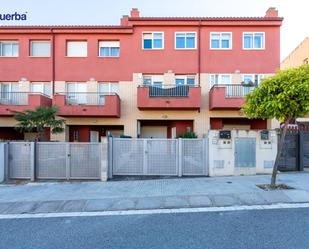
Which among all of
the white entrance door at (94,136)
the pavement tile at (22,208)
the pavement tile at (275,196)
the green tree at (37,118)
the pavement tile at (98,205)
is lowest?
the pavement tile at (22,208)

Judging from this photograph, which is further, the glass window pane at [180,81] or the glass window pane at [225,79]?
the glass window pane at [180,81]

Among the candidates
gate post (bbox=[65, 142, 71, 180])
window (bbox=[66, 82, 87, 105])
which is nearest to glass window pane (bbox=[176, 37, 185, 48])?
window (bbox=[66, 82, 87, 105])

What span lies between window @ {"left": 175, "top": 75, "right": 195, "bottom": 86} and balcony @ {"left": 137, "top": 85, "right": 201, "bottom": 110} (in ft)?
4.42

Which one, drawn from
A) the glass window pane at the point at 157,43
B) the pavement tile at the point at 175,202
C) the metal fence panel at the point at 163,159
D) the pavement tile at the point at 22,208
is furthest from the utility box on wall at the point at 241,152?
the glass window pane at the point at 157,43

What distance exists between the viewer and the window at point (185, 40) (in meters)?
15.5

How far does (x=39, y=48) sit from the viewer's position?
15945 mm

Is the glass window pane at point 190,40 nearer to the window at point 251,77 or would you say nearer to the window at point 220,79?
the window at point 220,79

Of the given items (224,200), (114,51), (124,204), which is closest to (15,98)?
(114,51)

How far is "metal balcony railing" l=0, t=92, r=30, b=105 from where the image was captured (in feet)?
48.8

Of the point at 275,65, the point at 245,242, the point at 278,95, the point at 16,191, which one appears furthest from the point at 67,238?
the point at 275,65

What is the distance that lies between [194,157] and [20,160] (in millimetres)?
7418

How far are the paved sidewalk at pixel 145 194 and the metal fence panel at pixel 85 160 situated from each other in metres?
0.58

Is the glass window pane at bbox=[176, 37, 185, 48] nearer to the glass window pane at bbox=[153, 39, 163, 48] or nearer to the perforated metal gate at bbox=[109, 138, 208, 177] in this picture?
the glass window pane at bbox=[153, 39, 163, 48]

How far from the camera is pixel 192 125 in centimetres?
1562
